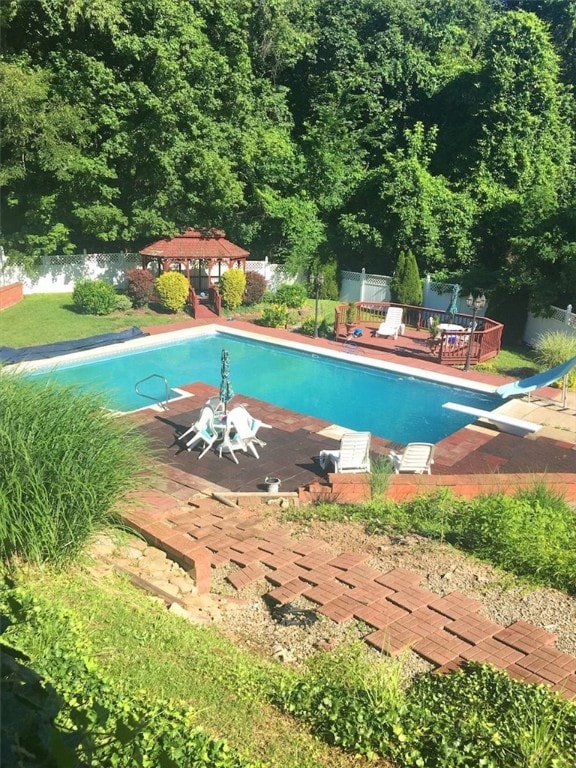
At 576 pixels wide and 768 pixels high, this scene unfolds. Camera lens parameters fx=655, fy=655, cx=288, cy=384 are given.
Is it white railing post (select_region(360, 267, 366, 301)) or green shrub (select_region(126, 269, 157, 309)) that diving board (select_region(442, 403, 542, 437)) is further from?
green shrub (select_region(126, 269, 157, 309))

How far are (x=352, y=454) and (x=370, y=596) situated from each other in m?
4.54

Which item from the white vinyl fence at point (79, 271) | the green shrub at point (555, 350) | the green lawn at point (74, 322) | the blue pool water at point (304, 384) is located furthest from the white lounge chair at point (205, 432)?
the white vinyl fence at point (79, 271)

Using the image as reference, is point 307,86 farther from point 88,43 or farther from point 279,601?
point 279,601

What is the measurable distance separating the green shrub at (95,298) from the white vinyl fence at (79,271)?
9.92 feet

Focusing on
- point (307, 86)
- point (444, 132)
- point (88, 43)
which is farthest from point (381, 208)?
point (88, 43)

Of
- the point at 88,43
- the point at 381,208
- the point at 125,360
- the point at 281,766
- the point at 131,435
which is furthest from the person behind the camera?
the point at 381,208

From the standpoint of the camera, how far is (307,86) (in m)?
29.2

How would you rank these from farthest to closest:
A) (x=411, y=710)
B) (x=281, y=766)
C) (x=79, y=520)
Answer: (x=79, y=520) < (x=411, y=710) < (x=281, y=766)

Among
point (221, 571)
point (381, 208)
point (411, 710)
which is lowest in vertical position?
point (221, 571)

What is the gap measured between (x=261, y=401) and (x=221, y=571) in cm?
755

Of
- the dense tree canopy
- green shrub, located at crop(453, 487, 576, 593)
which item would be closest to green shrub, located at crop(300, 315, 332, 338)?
the dense tree canopy

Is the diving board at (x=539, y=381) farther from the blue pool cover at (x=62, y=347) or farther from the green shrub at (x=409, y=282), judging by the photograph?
the blue pool cover at (x=62, y=347)

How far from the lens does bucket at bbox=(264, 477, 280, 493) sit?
28.6 ft

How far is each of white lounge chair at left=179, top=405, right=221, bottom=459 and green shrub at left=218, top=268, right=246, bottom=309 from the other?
460 inches
